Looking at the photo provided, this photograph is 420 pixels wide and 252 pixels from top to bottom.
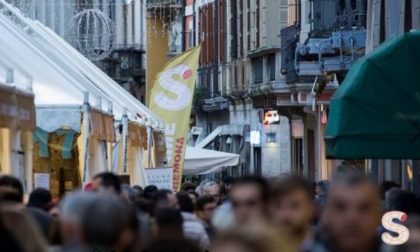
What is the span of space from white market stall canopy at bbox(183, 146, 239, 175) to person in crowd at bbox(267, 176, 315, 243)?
31.4 meters

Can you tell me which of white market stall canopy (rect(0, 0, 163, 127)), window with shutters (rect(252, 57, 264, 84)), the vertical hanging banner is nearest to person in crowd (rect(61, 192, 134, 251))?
white market stall canopy (rect(0, 0, 163, 127))

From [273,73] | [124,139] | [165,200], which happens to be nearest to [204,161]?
[273,73]

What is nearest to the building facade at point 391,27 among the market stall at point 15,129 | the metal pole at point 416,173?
the metal pole at point 416,173

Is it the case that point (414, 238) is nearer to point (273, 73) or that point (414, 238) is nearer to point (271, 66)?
point (273, 73)

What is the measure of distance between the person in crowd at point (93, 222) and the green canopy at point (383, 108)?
36.8ft

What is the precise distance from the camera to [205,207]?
1634cm

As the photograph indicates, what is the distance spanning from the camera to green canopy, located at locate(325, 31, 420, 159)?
19.4m

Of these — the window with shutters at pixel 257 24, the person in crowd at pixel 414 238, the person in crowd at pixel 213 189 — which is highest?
the window with shutters at pixel 257 24

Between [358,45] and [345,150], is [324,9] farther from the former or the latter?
[345,150]

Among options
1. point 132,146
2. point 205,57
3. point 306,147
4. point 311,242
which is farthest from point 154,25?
point 311,242

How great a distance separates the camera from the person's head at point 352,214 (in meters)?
8.17

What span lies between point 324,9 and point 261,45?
50.8 feet

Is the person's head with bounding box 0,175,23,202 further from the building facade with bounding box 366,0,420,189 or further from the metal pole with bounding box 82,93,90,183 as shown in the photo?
the building facade with bounding box 366,0,420,189

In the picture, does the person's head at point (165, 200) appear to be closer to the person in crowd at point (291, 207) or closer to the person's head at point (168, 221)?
the person's head at point (168, 221)
